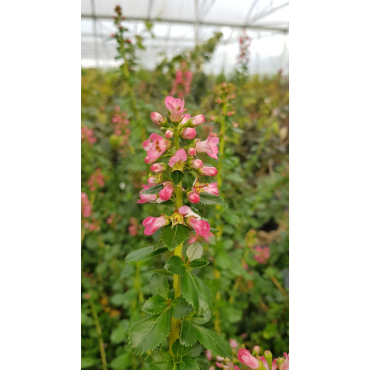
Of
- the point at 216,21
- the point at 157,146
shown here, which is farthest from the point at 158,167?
the point at 216,21

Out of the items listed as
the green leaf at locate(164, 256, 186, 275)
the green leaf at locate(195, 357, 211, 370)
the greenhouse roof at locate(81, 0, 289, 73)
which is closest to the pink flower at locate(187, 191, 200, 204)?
the green leaf at locate(164, 256, 186, 275)

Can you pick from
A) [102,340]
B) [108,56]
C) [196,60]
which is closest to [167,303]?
[102,340]

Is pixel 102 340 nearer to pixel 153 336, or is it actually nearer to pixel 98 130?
pixel 153 336

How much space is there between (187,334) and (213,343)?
50 millimetres

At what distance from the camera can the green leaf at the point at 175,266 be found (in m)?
0.45

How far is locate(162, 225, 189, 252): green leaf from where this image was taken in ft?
1.39

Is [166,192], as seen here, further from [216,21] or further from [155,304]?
[216,21]

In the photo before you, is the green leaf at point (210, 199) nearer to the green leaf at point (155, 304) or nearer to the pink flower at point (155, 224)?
the pink flower at point (155, 224)

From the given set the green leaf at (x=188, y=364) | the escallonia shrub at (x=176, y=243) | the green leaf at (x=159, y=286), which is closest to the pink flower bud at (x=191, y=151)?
the escallonia shrub at (x=176, y=243)

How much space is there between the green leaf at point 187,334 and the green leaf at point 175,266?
0.33 ft

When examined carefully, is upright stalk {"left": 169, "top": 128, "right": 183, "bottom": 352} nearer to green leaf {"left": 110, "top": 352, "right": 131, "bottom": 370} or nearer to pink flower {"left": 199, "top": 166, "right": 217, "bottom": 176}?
pink flower {"left": 199, "top": 166, "right": 217, "bottom": 176}

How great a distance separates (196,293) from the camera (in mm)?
441

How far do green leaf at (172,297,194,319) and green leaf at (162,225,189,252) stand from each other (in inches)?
4.7

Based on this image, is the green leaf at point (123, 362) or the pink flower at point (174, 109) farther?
the green leaf at point (123, 362)
